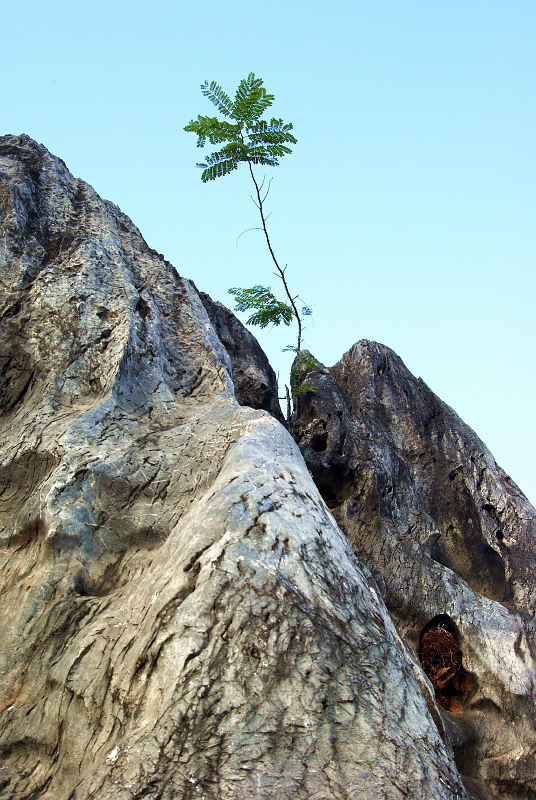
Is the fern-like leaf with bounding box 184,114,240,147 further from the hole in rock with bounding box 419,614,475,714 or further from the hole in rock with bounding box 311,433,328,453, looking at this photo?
the hole in rock with bounding box 419,614,475,714

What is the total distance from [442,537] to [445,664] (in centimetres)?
281

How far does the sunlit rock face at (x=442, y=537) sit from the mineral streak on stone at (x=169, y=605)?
0.44 meters

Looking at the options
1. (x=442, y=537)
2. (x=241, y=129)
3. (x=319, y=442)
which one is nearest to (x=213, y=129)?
(x=241, y=129)

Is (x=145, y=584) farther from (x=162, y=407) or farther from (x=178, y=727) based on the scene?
(x=162, y=407)

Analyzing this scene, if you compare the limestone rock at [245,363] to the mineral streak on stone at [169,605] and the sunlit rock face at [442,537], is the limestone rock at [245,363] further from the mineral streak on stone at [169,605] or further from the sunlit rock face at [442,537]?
the mineral streak on stone at [169,605]

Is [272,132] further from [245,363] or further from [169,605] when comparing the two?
[169,605]

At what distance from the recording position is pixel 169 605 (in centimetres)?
514

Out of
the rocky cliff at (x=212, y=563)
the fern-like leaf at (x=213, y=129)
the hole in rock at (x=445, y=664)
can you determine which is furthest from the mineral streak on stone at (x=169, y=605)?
the fern-like leaf at (x=213, y=129)

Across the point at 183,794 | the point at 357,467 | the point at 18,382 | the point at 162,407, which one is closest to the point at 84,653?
the point at 183,794

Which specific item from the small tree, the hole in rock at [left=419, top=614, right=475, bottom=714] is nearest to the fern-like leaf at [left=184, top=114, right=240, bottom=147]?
the small tree

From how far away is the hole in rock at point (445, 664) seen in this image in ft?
28.8

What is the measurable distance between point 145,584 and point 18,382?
3.93 meters

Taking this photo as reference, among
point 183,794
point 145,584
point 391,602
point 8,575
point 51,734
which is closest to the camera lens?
point 183,794

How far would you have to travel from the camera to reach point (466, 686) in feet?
28.9
